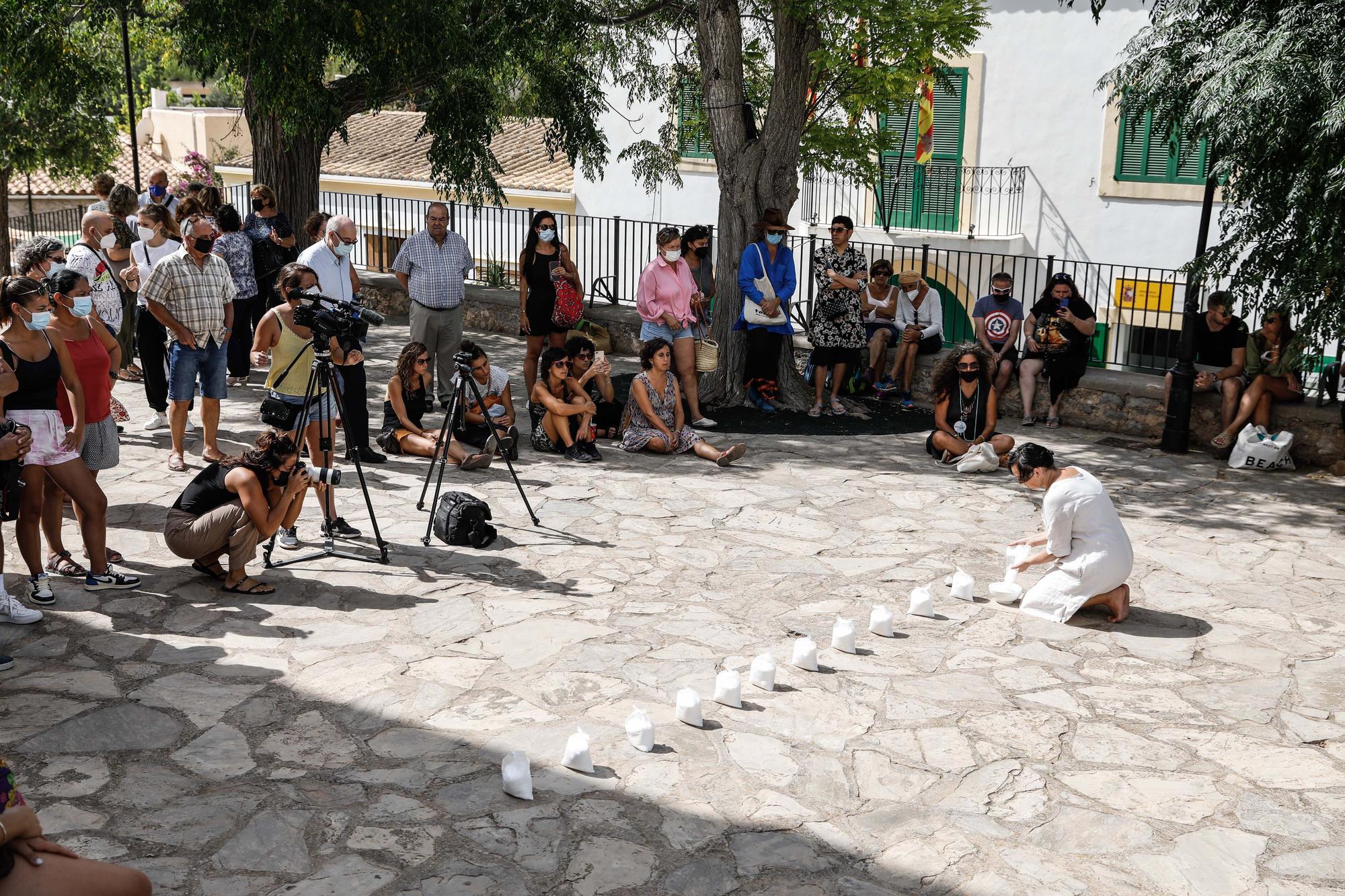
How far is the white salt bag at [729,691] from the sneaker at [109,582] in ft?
10.9

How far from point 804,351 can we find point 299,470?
7.17 meters

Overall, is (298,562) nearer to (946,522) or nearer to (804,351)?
(946,522)

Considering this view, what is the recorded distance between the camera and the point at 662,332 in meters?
11.3

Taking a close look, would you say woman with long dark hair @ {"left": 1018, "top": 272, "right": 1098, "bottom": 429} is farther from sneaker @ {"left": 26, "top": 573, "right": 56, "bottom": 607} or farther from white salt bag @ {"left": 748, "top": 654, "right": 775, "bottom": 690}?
sneaker @ {"left": 26, "top": 573, "right": 56, "bottom": 607}

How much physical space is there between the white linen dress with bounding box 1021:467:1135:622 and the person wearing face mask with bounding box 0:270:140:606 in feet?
16.6

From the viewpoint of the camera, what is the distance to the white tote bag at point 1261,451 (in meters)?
10.5

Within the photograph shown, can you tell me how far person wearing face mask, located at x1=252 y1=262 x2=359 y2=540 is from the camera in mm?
8109

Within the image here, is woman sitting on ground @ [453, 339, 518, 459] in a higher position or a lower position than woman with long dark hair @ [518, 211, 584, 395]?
lower

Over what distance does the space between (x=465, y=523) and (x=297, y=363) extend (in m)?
1.70

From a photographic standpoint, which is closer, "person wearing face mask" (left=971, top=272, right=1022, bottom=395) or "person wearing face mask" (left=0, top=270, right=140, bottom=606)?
"person wearing face mask" (left=0, top=270, right=140, bottom=606)

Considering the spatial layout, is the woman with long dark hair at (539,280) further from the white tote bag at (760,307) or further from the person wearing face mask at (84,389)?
the person wearing face mask at (84,389)

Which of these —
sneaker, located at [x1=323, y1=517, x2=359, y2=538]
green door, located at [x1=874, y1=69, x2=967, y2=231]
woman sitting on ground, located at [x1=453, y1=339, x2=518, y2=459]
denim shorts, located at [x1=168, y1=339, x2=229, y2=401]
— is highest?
green door, located at [x1=874, y1=69, x2=967, y2=231]

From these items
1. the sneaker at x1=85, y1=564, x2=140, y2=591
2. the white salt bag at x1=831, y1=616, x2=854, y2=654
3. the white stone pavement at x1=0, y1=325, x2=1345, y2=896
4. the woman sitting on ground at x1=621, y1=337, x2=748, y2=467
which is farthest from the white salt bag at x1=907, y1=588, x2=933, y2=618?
the sneaker at x1=85, y1=564, x2=140, y2=591

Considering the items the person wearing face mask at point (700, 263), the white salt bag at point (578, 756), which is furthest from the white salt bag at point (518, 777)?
the person wearing face mask at point (700, 263)
